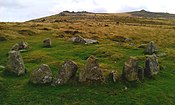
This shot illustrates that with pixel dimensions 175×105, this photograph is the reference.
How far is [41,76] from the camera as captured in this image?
3434 centimetres

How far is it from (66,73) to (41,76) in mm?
2313

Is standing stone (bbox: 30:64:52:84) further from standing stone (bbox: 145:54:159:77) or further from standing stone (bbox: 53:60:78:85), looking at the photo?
standing stone (bbox: 145:54:159:77)

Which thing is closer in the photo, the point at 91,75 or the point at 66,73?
the point at 91,75

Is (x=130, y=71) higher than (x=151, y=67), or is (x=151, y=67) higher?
(x=130, y=71)

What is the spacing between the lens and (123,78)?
35.9 metres

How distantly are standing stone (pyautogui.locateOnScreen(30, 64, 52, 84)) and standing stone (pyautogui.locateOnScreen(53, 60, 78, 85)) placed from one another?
0.78 meters

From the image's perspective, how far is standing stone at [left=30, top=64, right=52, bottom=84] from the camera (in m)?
34.2

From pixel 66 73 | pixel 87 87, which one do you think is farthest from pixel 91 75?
pixel 66 73

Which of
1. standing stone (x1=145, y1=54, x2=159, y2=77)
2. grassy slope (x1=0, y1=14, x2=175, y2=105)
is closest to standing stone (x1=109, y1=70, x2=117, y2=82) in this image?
grassy slope (x1=0, y1=14, x2=175, y2=105)

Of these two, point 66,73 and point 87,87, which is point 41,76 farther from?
point 87,87

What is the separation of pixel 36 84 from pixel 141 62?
14938 mm

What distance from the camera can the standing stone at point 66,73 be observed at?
34406mm

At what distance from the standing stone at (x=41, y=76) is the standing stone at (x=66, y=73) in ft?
2.56

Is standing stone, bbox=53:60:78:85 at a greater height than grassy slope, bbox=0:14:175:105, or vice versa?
standing stone, bbox=53:60:78:85
